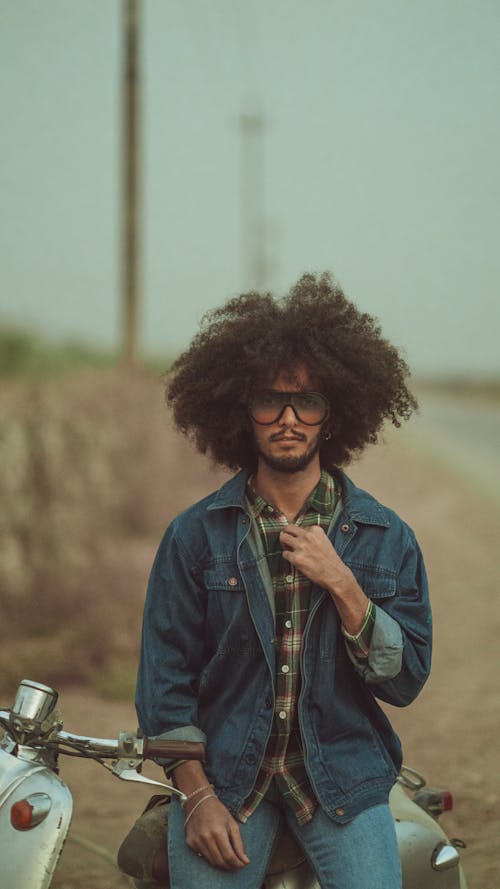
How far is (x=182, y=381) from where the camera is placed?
11.0 feet

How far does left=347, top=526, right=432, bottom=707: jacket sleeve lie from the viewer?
107 inches

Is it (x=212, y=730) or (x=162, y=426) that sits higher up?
(x=162, y=426)

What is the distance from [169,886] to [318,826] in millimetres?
417

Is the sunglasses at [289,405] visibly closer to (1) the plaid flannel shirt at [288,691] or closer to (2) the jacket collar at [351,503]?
(2) the jacket collar at [351,503]

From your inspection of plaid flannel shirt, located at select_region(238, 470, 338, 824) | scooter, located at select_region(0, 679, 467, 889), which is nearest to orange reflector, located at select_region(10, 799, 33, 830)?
scooter, located at select_region(0, 679, 467, 889)

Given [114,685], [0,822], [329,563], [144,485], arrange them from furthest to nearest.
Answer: [144,485], [114,685], [329,563], [0,822]

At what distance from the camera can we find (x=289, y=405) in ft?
9.84

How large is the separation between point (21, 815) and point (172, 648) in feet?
2.01

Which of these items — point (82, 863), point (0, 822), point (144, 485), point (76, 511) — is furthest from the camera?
point (144, 485)

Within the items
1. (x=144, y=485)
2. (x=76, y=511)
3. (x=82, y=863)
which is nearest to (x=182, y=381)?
(x=82, y=863)

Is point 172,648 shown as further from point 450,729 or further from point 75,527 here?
point 75,527

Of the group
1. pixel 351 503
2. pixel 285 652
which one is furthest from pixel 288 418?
pixel 285 652

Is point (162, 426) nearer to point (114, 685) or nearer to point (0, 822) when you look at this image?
point (114, 685)

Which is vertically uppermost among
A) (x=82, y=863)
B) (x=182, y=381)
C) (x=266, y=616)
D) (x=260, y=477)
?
(x=182, y=381)
